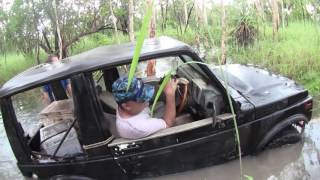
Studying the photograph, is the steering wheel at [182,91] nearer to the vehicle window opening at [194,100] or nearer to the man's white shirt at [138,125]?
the vehicle window opening at [194,100]

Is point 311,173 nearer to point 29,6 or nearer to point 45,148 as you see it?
point 45,148

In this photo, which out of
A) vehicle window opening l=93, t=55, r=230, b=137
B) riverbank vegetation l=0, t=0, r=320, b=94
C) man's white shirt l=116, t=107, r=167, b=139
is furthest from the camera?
riverbank vegetation l=0, t=0, r=320, b=94

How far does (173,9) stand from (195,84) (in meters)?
9.16

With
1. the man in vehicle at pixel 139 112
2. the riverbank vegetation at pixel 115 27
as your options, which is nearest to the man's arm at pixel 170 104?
the man in vehicle at pixel 139 112

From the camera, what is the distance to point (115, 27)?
928cm

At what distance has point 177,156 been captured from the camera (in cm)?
435

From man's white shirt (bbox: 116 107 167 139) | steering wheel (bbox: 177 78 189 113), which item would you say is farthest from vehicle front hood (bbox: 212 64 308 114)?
man's white shirt (bbox: 116 107 167 139)

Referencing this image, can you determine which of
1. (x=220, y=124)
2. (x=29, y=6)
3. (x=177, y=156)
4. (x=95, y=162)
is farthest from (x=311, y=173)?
(x=29, y=6)

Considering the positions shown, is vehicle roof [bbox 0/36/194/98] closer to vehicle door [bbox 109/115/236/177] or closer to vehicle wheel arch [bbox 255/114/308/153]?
vehicle door [bbox 109/115/236/177]

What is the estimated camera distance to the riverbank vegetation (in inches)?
359

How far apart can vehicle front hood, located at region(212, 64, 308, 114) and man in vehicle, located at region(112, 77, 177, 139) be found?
55cm

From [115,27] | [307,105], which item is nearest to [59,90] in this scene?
[307,105]

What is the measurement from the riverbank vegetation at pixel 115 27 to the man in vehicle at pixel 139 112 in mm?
4377

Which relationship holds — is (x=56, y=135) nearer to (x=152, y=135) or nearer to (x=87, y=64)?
(x=87, y=64)
